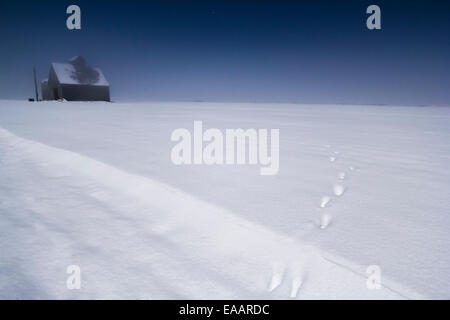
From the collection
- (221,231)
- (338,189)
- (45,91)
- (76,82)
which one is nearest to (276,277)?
(221,231)

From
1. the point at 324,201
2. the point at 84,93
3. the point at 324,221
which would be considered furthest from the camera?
the point at 84,93

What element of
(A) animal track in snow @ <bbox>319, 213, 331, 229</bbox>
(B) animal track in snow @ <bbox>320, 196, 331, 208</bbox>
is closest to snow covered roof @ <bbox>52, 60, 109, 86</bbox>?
(B) animal track in snow @ <bbox>320, 196, 331, 208</bbox>

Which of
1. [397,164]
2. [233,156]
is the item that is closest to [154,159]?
[233,156]

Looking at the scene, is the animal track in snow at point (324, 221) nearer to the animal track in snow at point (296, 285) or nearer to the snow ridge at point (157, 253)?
the snow ridge at point (157, 253)

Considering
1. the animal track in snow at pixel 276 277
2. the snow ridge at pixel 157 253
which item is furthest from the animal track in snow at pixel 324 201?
the animal track in snow at pixel 276 277

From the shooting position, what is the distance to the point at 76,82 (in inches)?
1156

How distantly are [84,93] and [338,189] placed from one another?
112 feet

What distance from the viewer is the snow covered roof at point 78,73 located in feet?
94.5

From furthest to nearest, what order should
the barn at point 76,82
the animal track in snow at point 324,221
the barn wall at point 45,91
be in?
the barn wall at point 45,91 < the barn at point 76,82 < the animal track in snow at point 324,221

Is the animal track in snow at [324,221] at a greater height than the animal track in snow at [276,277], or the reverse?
the animal track in snow at [324,221]

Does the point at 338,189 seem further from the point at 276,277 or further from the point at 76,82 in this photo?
the point at 76,82

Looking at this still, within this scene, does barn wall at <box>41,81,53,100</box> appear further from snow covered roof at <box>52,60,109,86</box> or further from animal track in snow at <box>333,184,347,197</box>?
animal track in snow at <box>333,184,347,197</box>

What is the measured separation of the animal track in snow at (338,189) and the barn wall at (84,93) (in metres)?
33.4
